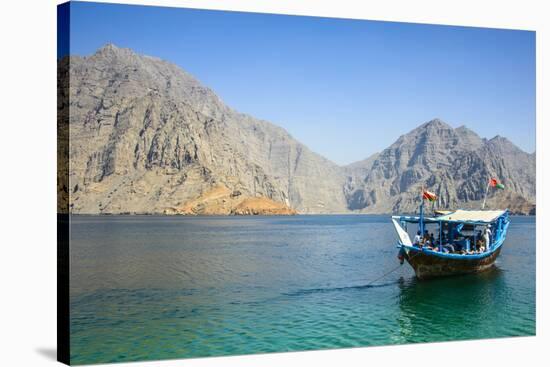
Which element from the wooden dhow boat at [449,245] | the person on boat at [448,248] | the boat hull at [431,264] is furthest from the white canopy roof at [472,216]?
the boat hull at [431,264]

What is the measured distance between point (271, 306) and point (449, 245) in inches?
414

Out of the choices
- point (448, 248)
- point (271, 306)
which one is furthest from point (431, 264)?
point (271, 306)

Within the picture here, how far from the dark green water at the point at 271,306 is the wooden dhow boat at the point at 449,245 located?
0.68 m

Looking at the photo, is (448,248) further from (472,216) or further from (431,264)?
(431,264)

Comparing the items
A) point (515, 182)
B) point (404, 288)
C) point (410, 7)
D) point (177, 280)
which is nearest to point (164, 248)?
point (177, 280)

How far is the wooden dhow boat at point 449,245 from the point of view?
2614 centimetres

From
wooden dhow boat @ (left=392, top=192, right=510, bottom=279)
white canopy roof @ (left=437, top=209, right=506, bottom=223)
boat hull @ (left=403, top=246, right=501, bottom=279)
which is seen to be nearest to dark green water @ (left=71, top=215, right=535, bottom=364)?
boat hull @ (left=403, top=246, right=501, bottom=279)

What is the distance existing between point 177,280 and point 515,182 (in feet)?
293

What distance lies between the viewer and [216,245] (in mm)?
50906

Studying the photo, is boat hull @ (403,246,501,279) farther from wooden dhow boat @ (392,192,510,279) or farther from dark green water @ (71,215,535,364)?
dark green water @ (71,215,535,364)

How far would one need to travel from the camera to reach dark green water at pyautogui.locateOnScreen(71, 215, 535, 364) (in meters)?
15.9

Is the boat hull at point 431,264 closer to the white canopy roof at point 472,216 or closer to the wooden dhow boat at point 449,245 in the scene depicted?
the wooden dhow boat at point 449,245

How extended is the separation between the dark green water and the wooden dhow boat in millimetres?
677
